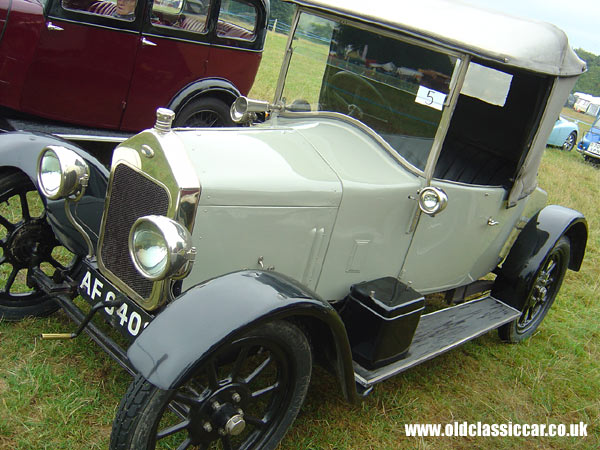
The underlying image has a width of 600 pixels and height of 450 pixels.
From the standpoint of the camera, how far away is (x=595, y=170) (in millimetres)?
12797

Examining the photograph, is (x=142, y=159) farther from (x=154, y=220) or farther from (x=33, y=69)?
(x=33, y=69)

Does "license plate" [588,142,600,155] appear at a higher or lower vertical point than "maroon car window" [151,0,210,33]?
lower

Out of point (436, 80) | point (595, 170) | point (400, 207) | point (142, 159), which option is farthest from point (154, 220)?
point (595, 170)

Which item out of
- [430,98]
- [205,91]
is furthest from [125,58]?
[430,98]

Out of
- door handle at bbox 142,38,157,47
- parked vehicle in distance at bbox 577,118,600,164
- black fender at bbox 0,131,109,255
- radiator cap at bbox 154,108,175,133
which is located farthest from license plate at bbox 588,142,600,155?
radiator cap at bbox 154,108,175,133

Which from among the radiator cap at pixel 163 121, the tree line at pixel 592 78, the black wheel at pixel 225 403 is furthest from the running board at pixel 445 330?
the tree line at pixel 592 78

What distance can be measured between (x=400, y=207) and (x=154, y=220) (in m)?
1.30

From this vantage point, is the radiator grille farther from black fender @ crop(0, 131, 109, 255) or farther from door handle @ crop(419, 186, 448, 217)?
door handle @ crop(419, 186, 448, 217)

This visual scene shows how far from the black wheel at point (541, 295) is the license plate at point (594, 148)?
1110 cm

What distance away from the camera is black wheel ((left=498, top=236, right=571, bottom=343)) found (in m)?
4.04

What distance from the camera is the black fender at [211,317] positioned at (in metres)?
2.00

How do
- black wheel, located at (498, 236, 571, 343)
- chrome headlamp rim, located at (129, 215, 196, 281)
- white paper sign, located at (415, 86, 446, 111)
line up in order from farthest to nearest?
black wheel, located at (498, 236, 571, 343)
white paper sign, located at (415, 86, 446, 111)
chrome headlamp rim, located at (129, 215, 196, 281)

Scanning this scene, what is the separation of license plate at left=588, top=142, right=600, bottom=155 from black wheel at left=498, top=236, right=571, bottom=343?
36.4ft

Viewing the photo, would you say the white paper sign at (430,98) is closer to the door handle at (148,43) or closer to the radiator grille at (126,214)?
the radiator grille at (126,214)
